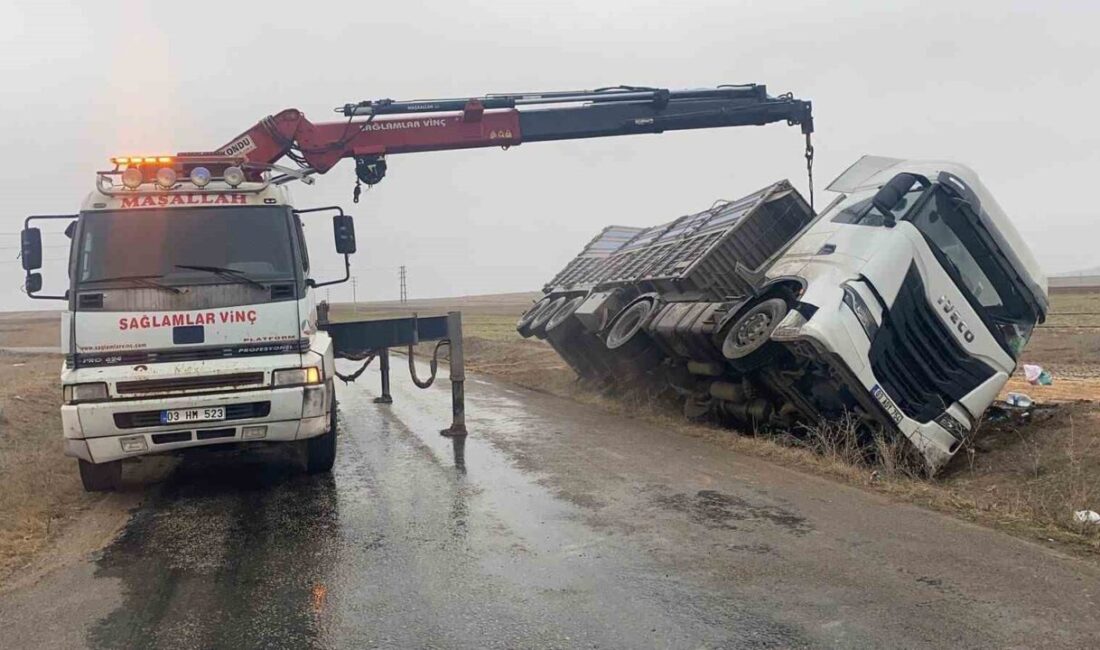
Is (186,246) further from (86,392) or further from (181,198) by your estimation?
(86,392)

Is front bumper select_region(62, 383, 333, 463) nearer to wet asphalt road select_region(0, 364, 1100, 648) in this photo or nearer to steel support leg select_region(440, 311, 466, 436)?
wet asphalt road select_region(0, 364, 1100, 648)

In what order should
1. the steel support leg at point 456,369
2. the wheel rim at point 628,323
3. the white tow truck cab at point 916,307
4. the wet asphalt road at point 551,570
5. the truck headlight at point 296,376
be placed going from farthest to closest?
1. the wheel rim at point 628,323
2. the steel support leg at point 456,369
3. the white tow truck cab at point 916,307
4. the truck headlight at point 296,376
5. the wet asphalt road at point 551,570

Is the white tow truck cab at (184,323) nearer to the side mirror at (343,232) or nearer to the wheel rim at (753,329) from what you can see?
the side mirror at (343,232)

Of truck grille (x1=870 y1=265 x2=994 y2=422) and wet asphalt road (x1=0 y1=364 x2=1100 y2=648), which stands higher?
truck grille (x1=870 y1=265 x2=994 y2=422)

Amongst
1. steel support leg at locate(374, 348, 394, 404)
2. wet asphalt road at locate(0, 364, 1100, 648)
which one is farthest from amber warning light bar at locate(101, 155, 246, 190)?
steel support leg at locate(374, 348, 394, 404)

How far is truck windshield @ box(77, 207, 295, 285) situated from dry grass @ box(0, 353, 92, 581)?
183cm

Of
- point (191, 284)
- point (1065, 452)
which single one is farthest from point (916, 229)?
point (191, 284)

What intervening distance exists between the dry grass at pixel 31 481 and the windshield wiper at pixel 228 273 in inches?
84.1

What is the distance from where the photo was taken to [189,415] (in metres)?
6.36

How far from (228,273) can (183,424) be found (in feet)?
4.29

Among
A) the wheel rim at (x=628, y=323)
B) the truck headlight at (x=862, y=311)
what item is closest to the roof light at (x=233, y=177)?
the truck headlight at (x=862, y=311)

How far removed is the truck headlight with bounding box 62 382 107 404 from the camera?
20.6 feet

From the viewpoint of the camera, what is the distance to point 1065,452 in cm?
779

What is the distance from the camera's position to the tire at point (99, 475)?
702 cm
